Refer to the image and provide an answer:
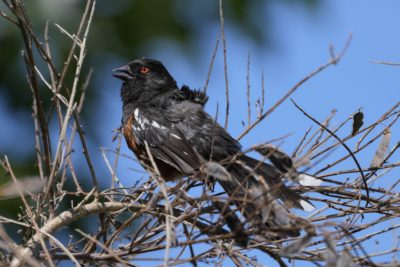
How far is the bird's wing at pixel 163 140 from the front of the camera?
3.63 m

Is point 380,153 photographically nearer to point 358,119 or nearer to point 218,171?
point 358,119

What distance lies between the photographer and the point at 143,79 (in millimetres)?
4492

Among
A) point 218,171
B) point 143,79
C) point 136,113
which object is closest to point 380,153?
point 218,171

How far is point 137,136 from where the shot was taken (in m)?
4.02

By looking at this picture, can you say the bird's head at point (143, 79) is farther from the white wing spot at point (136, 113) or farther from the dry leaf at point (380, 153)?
the dry leaf at point (380, 153)

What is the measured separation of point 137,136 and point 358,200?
1644mm

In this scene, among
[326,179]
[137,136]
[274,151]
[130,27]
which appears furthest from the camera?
[130,27]

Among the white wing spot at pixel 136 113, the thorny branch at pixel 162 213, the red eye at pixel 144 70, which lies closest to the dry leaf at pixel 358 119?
the thorny branch at pixel 162 213

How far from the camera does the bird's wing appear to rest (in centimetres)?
363

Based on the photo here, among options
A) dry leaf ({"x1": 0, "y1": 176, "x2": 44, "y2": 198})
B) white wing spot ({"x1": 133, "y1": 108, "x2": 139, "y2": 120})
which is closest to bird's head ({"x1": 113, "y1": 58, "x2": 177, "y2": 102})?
white wing spot ({"x1": 133, "y1": 108, "x2": 139, "y2": 120})

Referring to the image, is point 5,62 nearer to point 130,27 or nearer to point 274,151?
point 130,27

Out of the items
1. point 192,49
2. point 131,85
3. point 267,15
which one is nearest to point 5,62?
point 192,49

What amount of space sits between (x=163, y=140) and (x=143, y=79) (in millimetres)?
732

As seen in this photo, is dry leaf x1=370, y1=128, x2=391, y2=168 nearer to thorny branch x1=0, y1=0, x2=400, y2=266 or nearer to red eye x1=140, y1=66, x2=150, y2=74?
thorny branch x1=0, y1=0, x2=400, y2=266
